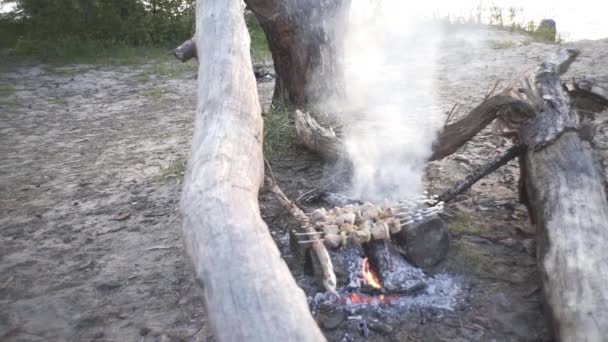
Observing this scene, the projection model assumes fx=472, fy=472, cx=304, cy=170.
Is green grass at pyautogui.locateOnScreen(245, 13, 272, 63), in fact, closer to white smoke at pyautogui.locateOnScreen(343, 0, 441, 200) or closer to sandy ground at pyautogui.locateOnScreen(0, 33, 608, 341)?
white smoke at pyautogui.locateOnScreen(343, 0, 441, 200)

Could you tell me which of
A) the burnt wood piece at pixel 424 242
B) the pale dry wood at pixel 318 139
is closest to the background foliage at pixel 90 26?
the pale dry wood at pixel 318 139

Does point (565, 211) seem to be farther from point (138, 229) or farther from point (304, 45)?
point (304, 45)

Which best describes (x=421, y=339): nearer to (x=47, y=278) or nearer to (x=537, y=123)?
(x=537, y=123)

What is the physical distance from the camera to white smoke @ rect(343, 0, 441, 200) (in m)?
3.61

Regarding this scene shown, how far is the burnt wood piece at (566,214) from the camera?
1.91m

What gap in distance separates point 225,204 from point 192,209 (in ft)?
0.48

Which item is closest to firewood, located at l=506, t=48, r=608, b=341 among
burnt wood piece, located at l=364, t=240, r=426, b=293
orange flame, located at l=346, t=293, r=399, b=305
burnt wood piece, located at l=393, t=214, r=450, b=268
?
burnt wood piece, located at l=393, t=214, r=450, b=268

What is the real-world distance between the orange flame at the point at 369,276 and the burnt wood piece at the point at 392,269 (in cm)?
2

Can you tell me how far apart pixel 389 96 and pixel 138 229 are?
13.1ft

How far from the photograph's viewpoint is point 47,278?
303cm

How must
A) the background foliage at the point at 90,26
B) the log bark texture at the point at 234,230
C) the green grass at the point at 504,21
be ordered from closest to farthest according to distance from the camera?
the log bark texture at the point at 234,230 < the green grass at the point at 504,21 < the background foliage at the point at 90,26

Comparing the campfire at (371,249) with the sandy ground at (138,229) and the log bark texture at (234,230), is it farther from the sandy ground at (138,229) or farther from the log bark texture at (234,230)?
the log bark texture at (234,230)

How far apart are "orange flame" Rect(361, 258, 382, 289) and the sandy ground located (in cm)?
24

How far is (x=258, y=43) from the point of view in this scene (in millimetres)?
10688
